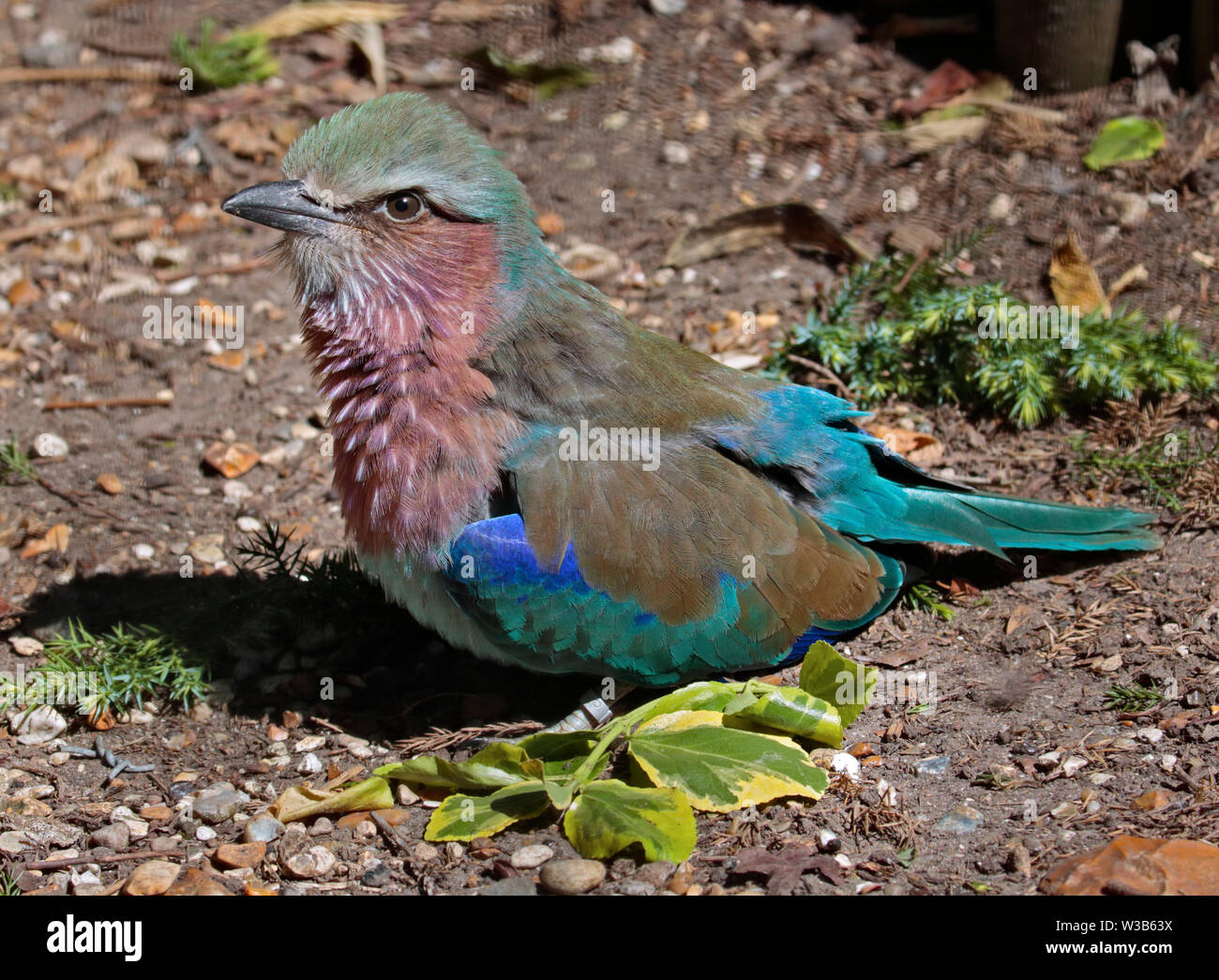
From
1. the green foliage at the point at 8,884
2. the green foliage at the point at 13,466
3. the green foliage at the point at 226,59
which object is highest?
the green foliage at the point at 226,59

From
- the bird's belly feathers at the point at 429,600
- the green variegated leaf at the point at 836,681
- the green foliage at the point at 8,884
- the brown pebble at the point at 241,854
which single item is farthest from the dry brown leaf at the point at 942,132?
the green foliage at the point at 8,884

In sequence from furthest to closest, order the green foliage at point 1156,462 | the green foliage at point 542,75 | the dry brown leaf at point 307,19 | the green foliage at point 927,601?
the dry brown leaf at point 307,19
the green foliage at point 542,75
the green foliage at point 1156,462
the green foliage at point 927,601

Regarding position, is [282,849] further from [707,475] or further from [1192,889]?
[1192,889]

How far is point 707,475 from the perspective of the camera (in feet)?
15.6

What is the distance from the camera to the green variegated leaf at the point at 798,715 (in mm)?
4484

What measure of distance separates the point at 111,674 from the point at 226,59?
5549 mm

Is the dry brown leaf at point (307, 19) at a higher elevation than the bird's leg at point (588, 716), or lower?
higher

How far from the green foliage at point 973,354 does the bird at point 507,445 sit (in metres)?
1.70

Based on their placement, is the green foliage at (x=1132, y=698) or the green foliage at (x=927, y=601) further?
the green foliage at (x=927, y=601)

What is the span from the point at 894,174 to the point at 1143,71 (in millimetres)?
1665

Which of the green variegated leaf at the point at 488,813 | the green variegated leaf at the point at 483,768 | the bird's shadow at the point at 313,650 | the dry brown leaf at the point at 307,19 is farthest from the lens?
the dry brown leaf at the point at 307,19

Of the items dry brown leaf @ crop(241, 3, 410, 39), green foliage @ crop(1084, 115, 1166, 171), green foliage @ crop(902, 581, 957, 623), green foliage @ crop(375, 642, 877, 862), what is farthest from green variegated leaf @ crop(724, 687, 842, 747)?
dry brown leaf @ crop(241, 3, 410, 39)

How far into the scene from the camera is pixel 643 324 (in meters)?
7.13

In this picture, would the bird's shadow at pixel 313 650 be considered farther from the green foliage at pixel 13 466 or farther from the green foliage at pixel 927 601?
the green foliage at pixel 927 601
